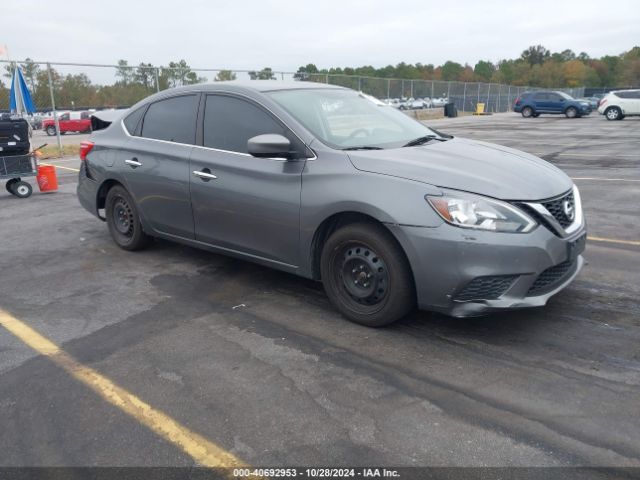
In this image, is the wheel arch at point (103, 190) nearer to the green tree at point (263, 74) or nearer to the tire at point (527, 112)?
the green tree at point (263, 74)

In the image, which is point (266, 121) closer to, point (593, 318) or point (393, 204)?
point (393, 204)

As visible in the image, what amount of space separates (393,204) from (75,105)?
25285mm

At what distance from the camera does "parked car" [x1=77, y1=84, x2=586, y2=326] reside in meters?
3.52

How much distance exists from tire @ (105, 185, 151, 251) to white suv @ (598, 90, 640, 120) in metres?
31.1

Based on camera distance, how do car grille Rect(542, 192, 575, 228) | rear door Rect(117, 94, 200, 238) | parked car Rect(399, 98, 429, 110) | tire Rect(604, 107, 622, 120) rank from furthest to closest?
parked car Rect(399, 98, 429, 110) < tire Rect(604, 107, 622, 120) < rear door Rect(117, 94, 200, 238) < car grille Rect(542, 192, 575, 228)

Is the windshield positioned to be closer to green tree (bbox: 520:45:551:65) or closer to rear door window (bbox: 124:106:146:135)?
rear door window (bbox: 124:106:146:135)

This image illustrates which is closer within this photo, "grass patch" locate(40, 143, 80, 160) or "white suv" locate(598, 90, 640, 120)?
"grass patch" locate(40, 143, 80, 160)

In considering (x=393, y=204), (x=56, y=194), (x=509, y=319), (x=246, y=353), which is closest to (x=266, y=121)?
(x=393, y=204)

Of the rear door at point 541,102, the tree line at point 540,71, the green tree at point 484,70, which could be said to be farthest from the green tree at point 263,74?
the green tree at point 484,70

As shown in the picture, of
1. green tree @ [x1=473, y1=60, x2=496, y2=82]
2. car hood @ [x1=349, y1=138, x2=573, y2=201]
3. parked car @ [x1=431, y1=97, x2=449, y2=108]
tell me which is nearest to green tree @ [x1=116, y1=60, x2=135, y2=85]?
car hood @ [x1=349, y1=138, x2=573, y2=201]

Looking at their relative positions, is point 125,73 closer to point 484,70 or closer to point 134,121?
point 134,121

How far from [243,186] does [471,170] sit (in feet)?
5.82

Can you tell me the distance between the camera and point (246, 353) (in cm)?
367

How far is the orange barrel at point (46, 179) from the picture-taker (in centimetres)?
996
